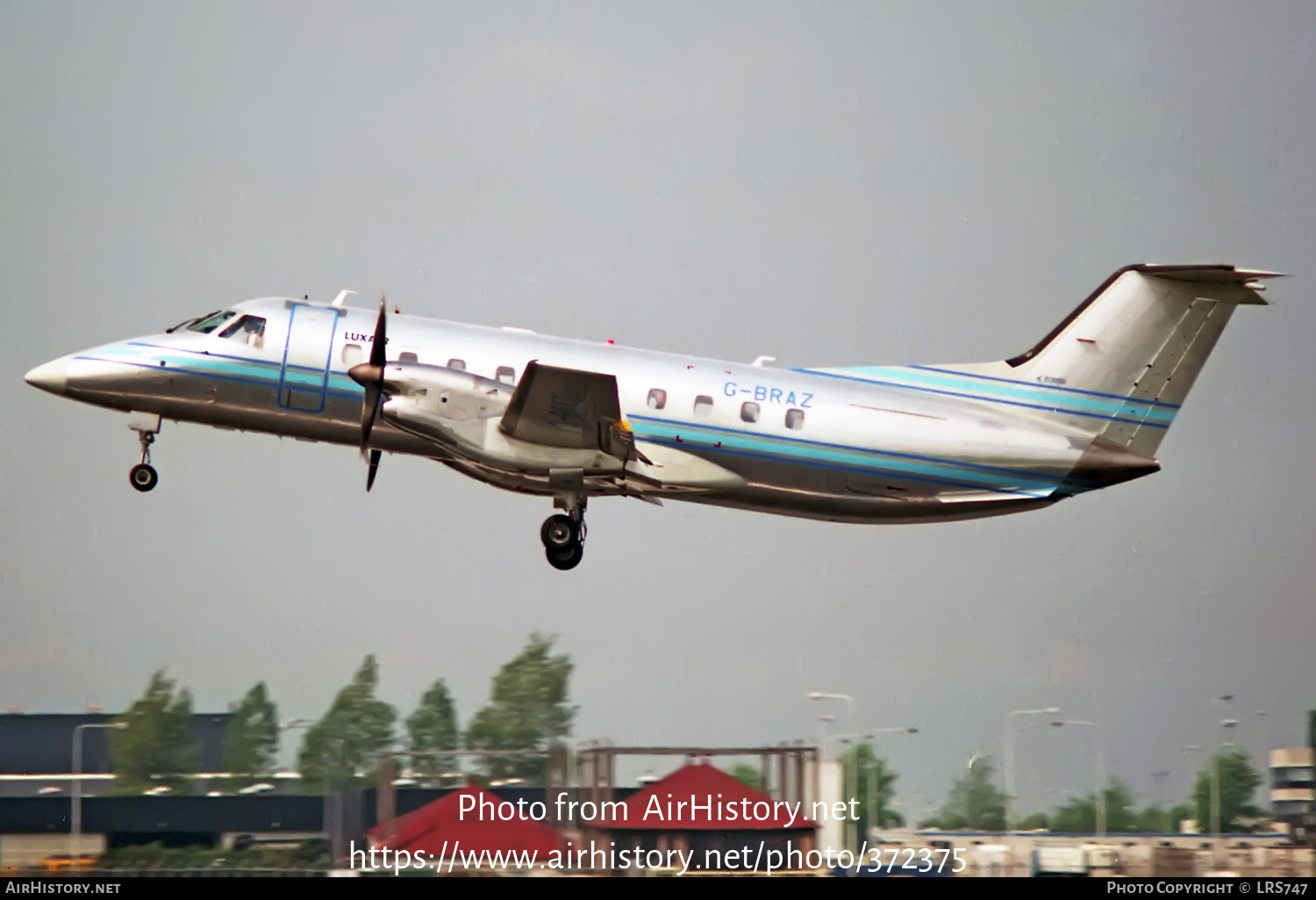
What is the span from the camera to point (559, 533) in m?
19.2

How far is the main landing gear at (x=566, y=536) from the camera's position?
1919cm

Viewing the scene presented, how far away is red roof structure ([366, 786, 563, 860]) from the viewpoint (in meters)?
18.7

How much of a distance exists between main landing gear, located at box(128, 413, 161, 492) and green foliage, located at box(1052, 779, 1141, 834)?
12.1 m

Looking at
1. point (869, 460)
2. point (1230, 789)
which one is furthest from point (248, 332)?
point (1230, 789)

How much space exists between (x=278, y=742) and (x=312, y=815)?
1138 mm

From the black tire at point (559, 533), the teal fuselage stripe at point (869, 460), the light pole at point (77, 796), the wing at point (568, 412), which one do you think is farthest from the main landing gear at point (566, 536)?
the light pole at point (77, 796)

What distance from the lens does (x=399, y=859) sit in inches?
743

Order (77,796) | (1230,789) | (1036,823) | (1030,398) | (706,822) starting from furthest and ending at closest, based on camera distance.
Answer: (1230,789)
(77,796)
(1036,823)
(706,822)
(1030,398)

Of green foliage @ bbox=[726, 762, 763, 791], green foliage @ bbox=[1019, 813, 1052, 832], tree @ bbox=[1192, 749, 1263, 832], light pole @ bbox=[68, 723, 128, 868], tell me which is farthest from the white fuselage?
tree @ bbox=[1192, 749, 1263, 832]

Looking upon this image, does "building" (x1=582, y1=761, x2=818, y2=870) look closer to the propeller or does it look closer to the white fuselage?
the white fuselage

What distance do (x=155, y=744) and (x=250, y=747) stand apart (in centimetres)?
159

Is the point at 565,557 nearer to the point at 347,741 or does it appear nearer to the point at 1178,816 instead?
the point at 347,741
